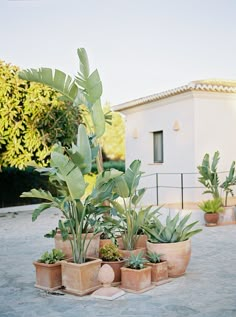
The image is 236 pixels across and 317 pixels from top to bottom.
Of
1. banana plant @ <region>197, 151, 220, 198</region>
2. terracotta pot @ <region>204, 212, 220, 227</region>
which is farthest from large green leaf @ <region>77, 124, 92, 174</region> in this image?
banana plant @ <region>197, 151, 220, 198</region>

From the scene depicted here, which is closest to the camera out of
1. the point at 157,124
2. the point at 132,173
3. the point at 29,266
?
the point at 132,173

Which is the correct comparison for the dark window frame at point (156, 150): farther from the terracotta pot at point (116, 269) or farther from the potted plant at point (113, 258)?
the terracotta pot at point (116, 269)

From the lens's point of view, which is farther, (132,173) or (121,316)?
(132,173)

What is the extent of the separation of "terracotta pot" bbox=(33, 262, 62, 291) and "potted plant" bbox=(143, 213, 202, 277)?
1.27 metres

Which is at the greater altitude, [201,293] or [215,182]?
[215,182]

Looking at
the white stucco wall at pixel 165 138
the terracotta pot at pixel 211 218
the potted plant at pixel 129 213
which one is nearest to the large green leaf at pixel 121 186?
the potted plant at pixel 129 213

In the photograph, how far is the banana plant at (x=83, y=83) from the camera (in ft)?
17.9

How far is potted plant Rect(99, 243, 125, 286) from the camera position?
5.14 meters

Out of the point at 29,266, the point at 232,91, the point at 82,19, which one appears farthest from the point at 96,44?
the point at 29,266

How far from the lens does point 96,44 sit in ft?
38.8

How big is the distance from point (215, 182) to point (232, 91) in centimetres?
339

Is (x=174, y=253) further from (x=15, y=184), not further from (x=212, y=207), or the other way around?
(x=15, y=184)

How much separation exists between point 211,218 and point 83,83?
574cm

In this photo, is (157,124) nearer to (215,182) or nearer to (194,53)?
(194,53)
